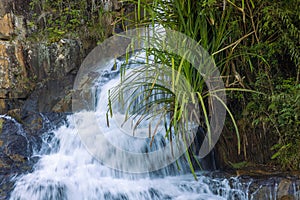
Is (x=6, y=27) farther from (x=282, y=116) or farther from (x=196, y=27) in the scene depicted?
(x=282, y=116)

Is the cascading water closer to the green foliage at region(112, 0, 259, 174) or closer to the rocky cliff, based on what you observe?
the green foliage at region(112, 0, 259, 174)

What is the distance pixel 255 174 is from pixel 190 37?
3.87 ft

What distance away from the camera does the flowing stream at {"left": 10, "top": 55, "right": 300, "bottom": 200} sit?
7.77 feet

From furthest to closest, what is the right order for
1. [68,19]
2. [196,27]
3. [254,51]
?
[68,19]
[254,51]
[196,27]

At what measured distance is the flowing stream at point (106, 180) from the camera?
2.37m

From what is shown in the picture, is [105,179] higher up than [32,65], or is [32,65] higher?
[32,65]

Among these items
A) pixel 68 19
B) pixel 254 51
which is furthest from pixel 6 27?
pixel 254 51

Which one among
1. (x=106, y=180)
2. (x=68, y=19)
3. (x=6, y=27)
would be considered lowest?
(x=106, y=180)

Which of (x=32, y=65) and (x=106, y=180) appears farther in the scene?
(x=32, y=65)

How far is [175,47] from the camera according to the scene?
215cm

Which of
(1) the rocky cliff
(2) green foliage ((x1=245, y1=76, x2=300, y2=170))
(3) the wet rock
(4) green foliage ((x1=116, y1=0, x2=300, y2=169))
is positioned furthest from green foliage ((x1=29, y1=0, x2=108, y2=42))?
(2) green foliage ((x1=245, y1=76, x2=300, y2=170))

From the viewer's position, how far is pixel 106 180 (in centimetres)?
277

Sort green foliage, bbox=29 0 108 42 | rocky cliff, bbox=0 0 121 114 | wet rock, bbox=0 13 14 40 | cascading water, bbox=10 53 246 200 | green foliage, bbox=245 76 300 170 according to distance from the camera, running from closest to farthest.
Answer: green foliage, bbox=245 76 300 170
cascading water, bbox=10 53 246 200
rocky cliff, bbox=0 0 121 114
wet rock, bbox=0 13 14 40
green foliage, bbox=29 0 108 42

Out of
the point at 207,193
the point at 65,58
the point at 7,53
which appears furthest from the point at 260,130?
the point at 7,53
